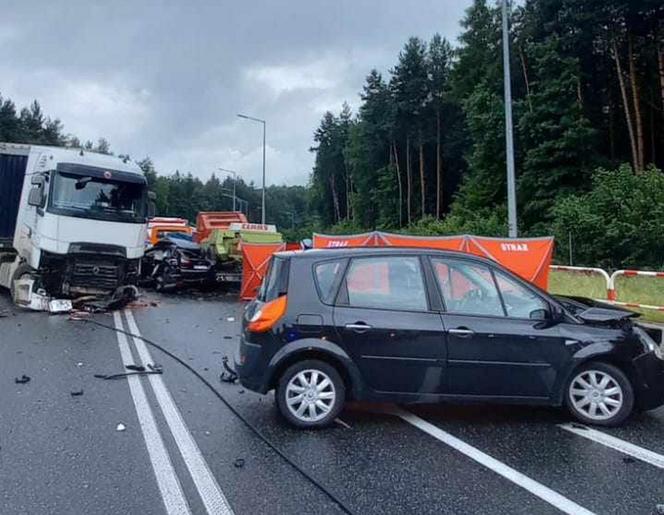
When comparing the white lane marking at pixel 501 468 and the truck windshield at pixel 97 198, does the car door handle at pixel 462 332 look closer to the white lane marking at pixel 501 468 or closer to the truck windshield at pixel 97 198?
the white lane marking at pixel 501 468

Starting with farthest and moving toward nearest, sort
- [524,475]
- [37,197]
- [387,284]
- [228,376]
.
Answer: [37,197]
[228,376]
[387,284]
[524,475]

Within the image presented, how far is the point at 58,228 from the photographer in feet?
40.3

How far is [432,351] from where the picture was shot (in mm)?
5176

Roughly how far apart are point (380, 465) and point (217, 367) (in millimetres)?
3730

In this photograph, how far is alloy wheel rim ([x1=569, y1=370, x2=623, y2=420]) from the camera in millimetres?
5250

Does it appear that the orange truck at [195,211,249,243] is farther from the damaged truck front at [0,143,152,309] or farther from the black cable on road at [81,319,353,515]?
the black cable on road at [81,319,353,515]

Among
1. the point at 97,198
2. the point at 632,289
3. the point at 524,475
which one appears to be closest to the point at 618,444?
the point at 524,475

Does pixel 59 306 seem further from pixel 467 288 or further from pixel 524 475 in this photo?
pixel 524 475

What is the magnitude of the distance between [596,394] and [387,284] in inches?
84.1

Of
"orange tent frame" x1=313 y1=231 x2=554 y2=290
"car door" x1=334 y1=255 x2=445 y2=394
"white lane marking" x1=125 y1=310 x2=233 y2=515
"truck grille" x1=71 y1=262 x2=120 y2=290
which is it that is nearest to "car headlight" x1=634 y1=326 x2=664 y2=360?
"car door" x1=334 y1=255 x2=445 y2=394

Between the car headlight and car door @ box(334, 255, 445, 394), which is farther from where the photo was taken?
the car headlight

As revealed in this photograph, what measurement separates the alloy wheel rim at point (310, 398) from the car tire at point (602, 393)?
2.18 meters

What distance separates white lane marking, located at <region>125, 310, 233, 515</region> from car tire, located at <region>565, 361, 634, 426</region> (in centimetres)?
326

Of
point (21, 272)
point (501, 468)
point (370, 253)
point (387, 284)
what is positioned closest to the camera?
point (501, 468)
